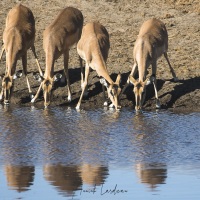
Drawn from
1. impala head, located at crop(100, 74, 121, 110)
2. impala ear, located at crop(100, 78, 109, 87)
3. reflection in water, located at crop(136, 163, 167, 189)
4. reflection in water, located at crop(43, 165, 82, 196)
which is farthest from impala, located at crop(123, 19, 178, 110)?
reflection in water, located at crop(43, 165, 82, 196)

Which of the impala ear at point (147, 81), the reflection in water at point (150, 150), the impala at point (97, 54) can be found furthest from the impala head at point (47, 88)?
the reflection in water at point (150, 150)

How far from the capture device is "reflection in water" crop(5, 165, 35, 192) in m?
12.2

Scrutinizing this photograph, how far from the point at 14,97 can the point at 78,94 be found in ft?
4.47

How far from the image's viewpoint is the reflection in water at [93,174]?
12492mm

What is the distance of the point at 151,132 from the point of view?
54.5 feet

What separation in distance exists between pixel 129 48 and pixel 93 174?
10.8 m

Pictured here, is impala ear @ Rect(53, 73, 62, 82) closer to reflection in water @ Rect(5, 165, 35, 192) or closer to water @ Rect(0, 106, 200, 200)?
water @ Rect(0, 106, 200, 200)

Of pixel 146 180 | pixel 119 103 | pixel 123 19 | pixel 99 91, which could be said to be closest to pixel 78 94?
pixel 99 91

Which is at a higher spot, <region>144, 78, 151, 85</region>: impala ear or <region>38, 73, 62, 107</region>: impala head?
<region>144, 78, 151, 85</region>: impala ear

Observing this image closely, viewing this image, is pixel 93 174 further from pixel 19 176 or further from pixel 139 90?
pixel 139 90

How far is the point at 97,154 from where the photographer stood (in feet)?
47.8

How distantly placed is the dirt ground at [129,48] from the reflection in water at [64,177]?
20.7 feet

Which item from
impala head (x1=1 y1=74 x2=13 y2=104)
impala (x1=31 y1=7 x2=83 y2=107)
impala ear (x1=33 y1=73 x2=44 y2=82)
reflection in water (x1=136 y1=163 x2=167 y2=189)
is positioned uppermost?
impala (x1=31 y1=7 x2=83 y2=107)

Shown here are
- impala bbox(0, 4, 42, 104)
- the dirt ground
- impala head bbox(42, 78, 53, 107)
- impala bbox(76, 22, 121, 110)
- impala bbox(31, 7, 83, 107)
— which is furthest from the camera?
the dirt ground
